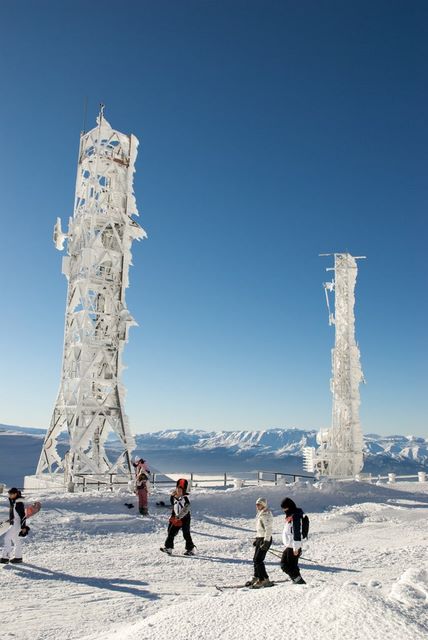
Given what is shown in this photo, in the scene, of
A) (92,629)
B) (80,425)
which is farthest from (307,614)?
(80,425)

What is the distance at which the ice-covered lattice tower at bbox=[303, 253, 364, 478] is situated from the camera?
32.9 metres

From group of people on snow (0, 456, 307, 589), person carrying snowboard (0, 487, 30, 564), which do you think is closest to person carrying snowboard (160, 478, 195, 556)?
group of people on snow (0, 456, 307, 589)

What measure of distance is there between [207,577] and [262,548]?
66.6 inches

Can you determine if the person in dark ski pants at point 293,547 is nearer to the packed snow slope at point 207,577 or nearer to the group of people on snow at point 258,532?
the group of people on snow at point 258,532

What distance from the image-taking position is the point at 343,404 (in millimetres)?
33219

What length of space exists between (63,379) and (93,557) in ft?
54.4

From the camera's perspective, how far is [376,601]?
6.24 m

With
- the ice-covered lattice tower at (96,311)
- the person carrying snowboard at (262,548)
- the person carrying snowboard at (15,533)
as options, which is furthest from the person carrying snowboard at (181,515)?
the ice-covered lattice tower at (96,311)

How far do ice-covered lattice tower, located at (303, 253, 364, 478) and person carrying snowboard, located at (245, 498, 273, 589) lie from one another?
81.0 feet

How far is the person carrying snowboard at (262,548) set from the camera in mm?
8789

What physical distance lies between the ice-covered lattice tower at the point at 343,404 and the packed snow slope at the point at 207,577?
1204cm

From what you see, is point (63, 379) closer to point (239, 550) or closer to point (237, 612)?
point (239, 550)

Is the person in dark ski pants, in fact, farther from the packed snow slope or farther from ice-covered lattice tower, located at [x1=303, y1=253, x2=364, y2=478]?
ice-covered lattice tower, located at [x1=303, y1=253, x2=364, y2=478]

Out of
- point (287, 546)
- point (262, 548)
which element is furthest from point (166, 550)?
point (287, 546)
